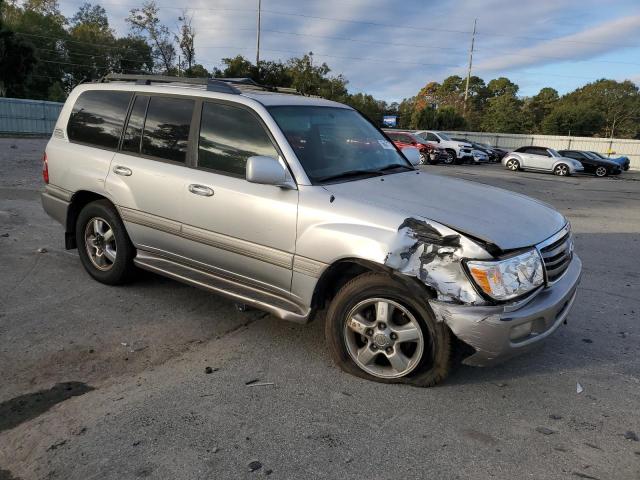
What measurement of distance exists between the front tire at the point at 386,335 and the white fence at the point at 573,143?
4448 cm

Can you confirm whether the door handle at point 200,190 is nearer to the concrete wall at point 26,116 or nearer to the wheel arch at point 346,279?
the wheel arch at point 346,279

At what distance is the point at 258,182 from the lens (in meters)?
3.46

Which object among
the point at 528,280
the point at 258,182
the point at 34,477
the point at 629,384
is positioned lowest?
the point at 34,477

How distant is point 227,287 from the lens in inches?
155

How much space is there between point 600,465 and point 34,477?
9.29ft

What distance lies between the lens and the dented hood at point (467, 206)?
315 cm

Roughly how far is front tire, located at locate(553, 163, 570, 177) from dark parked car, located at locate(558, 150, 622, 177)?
2.04 metres

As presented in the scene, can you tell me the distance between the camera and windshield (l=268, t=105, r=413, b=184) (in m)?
3.76

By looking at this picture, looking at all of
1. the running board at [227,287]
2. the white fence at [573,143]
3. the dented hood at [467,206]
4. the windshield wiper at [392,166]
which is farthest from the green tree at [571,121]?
the running board at [227,287]

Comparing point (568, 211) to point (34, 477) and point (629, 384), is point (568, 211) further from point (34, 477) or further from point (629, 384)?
point (34, 477)

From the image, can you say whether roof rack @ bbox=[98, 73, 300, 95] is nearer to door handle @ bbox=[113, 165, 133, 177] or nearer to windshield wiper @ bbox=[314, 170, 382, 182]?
door handle @ bbox=[113, 165, 133, 177]

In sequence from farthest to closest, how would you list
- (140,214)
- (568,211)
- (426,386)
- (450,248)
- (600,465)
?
(568,211), (140,214), (426,386), (450,248), (600,465)

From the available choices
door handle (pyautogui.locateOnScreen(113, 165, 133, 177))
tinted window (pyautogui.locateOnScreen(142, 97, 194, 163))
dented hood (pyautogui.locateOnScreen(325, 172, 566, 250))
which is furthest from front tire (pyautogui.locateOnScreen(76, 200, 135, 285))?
dented hood (pyautogui.locateOnScreen(325, 172, 566, 250))

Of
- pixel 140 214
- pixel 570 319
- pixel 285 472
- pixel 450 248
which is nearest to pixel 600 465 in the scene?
pixel 450 248
